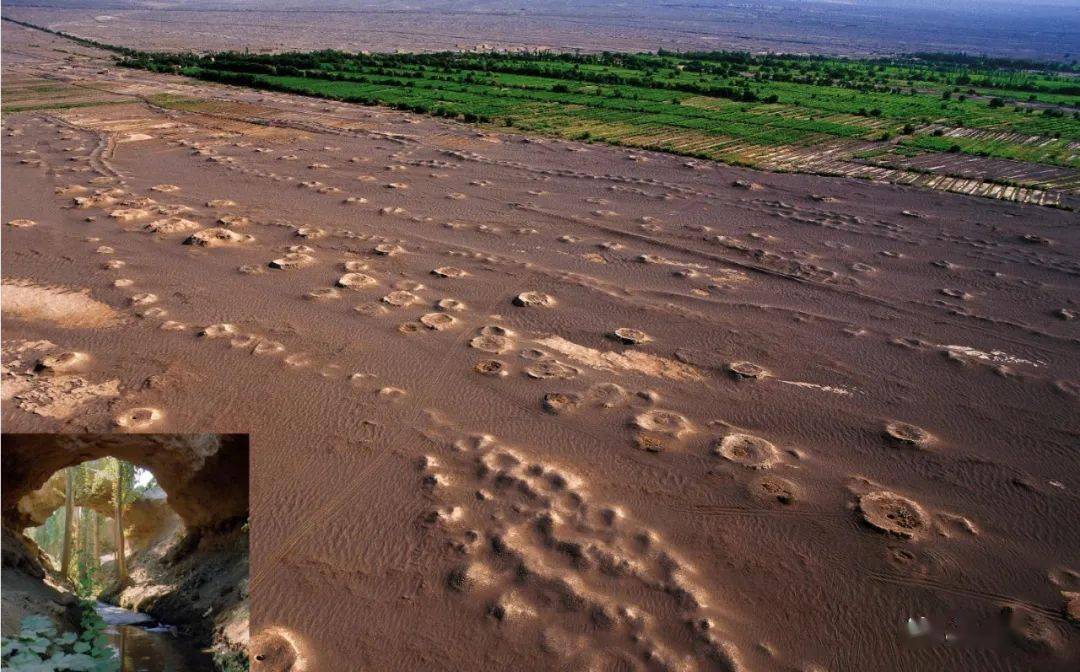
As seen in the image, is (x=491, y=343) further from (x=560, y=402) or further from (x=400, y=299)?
(x=400, y=299)

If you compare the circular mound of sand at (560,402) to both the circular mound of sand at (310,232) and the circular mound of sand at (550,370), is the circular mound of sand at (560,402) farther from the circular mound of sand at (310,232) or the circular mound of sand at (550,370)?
the circular mound of sand at (310,232)

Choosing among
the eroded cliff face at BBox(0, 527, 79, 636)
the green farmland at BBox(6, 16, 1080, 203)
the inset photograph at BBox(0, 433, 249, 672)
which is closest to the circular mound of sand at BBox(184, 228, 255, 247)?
the inset photograph at BBox(0, 433, 249, 672)

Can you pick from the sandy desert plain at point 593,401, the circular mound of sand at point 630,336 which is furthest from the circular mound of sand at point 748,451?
the circular mound of sand at point 630,336

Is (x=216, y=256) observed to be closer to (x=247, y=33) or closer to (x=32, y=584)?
(x=32, y=584)

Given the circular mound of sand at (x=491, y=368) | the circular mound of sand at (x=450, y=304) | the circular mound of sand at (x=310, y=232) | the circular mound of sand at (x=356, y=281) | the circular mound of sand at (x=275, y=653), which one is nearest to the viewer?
the circular mound of sand at (x=275, y=653)

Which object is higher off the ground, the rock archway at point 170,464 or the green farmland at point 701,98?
the green farmland at point 701,98

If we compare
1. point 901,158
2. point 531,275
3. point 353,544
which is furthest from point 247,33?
point 353,544

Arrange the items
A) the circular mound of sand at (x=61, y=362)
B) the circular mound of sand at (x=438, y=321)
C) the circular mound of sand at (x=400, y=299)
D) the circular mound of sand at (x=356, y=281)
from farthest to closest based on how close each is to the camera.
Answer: the circular mound of sand at (x=356, y=281) < the circular mound of sand at (x=400, y=299) < the circular mound of sand at (x=438, y=321) < the circular mound of sand at (x=61, y=362)

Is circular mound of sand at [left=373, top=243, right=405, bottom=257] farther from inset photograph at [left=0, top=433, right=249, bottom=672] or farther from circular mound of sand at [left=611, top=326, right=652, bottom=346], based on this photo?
inset photograph at [left=0, top=433, right=249, bottom=672]

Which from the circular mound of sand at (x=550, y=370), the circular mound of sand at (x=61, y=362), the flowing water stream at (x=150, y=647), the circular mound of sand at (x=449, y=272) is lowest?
the flowing water stream at (x=150, y=647)
